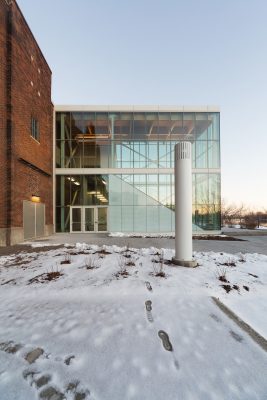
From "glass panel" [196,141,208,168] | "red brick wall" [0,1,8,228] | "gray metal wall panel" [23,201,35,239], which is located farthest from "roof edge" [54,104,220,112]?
"gray metal wall panel" [23,201,35,239]

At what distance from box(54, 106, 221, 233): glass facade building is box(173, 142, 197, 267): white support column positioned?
13.3 metres

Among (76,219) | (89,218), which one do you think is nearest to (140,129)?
(89,218)

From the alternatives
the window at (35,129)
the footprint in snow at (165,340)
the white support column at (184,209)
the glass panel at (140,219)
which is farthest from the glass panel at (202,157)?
the footprint in snow at (165,340)

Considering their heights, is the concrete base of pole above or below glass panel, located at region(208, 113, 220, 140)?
below

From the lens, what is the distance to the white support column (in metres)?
6.74

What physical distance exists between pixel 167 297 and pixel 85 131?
19543 mm

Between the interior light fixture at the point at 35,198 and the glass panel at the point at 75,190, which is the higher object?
the glass panel at the point at 75,190

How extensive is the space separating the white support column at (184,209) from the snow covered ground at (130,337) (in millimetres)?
915

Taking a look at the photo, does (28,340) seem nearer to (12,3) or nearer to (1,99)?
(1,99)

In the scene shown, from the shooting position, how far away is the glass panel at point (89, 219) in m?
20.2

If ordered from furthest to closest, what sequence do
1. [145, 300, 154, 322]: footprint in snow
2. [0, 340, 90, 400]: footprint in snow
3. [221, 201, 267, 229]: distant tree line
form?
[221, 201, 267, 229]: distant tree line → [145, 300, 154, 322]: footprint in snow → [0, 340, 90, 400]: footprint in snow

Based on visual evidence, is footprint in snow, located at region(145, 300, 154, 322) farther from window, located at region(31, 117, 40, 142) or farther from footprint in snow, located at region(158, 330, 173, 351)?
window, located at region(31, 117, 40, 142)

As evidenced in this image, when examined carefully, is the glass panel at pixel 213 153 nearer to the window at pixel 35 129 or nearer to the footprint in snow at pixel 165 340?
the window at pixel 35 129

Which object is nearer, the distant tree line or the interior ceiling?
the interior ceiling
